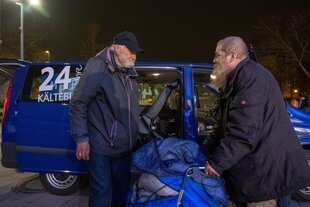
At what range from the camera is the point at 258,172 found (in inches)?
109

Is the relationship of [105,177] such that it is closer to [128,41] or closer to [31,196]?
[128,41]

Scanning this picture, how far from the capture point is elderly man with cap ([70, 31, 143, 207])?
344 centimetres

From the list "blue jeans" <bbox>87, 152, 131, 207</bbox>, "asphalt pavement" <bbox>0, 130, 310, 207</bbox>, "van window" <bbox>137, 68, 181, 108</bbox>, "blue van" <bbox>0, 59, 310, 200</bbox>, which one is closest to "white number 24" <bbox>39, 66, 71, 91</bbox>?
"blue van" <bbox>0, 59, 310, 200</bbox>

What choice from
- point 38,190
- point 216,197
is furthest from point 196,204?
point 38,190

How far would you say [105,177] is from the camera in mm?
3584

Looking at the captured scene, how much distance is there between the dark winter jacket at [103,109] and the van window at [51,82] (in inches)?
63.9

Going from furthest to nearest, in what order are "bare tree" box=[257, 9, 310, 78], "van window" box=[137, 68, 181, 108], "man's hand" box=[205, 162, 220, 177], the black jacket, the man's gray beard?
"bare tree" box=[257, 9, 310, 78]
"van window" box=[137, 68, 181, 108]
the man's gray beard
"man's hand" box=[205, 162, 220, 177]
the black jacket

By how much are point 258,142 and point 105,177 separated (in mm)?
1409

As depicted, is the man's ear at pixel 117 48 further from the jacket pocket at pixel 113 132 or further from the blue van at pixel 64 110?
the blue van at pixel 64 110

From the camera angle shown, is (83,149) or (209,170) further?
(83,149)

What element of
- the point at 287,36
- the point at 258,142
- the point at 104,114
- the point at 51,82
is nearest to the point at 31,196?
the point at 51,82

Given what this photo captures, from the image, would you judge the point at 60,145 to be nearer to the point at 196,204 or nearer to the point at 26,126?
the point at 26,126

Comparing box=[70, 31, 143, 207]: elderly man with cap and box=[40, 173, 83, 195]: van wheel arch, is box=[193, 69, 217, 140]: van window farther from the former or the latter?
box=[40, 173, 83, 195]: van wheel arch

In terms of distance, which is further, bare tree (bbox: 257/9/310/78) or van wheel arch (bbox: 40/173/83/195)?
bare tree (bbox: 257/9/310/78)
